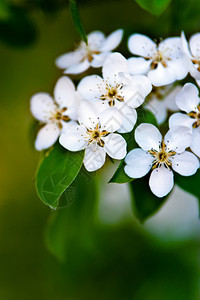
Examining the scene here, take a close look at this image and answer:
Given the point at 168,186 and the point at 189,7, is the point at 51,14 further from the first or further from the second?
the point at 168,186

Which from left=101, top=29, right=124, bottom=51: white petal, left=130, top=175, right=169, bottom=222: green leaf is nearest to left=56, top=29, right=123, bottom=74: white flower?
left=101, top=29, right=124, bottom=51: white petal

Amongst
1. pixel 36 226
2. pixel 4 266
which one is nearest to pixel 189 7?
pixel 36 226

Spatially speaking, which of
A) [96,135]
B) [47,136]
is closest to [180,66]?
[96,135]

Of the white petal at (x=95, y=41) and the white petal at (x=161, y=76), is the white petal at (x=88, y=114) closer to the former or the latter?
the white petal at (x=161, y=76)

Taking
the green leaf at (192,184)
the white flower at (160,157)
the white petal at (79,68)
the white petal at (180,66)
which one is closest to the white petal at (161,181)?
the white flower at (160,157)

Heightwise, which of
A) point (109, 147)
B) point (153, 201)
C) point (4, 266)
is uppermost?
point (109, 147)
